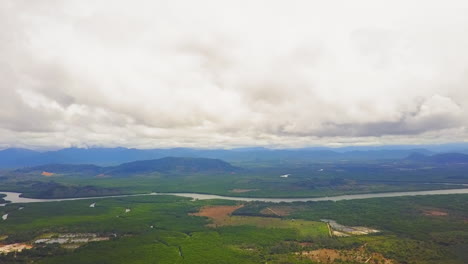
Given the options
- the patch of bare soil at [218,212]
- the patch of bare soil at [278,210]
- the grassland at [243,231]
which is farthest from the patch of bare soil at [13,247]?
the patch of bare soil at [278,210]

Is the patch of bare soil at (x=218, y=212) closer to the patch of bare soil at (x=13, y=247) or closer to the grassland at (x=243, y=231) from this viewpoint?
the grassland at (x=243, y=231)

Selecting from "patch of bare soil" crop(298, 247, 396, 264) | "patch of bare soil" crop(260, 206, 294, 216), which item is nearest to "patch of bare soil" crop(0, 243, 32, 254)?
"patch of bare soil" crop(298, 247, 396, 264)

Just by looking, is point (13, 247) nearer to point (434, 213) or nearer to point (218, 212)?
point (218, 212)

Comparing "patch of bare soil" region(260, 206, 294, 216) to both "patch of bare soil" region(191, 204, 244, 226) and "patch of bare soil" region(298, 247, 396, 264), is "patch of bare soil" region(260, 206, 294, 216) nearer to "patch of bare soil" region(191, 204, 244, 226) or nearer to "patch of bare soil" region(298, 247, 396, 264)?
"patch of bare soil" region(191, 204, 244, 226)

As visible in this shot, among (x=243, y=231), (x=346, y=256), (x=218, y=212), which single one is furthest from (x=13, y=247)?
(x=346, y=256)

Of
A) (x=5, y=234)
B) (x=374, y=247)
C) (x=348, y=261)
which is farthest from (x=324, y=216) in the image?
(x=5, y=234)

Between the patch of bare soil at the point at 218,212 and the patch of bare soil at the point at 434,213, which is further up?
the patch of bare soil at the point at 434,213
